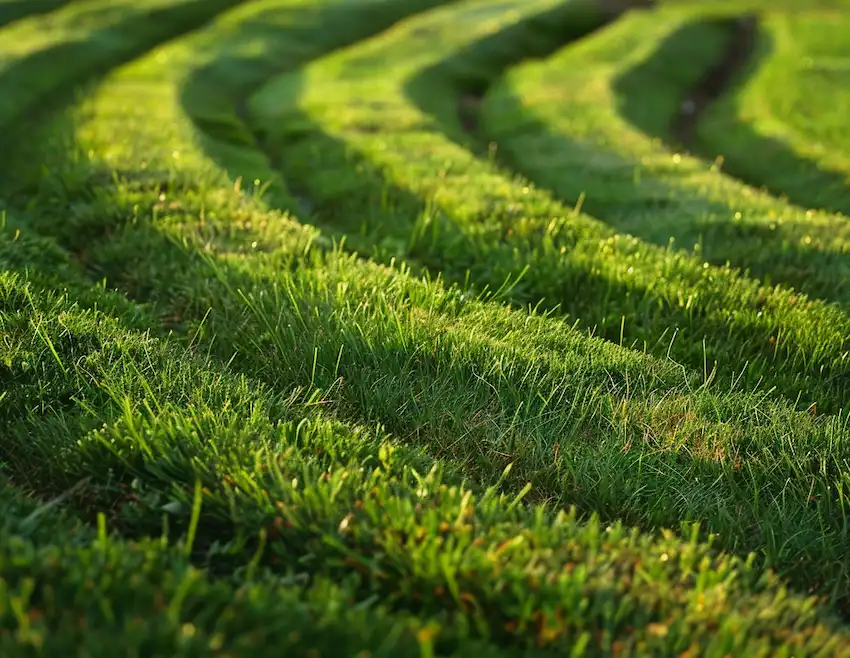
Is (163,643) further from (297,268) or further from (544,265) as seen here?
(544,265)

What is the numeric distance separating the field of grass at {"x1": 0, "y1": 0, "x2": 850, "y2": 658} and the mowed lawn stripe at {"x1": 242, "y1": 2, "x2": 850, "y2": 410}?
40 millimetres

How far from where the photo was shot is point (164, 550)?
9.12 feet

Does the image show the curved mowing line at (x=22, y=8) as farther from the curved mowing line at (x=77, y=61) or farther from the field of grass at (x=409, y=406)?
the field of grass at (x=409, y=406)

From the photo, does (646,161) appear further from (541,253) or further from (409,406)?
(409,406)

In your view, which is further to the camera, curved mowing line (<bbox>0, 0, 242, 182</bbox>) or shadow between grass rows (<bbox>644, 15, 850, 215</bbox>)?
curved mowing line (<bbox>0, 0, 242, 182</bbox>)

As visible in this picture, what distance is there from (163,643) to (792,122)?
18.7m

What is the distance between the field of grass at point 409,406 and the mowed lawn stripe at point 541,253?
0.13ft

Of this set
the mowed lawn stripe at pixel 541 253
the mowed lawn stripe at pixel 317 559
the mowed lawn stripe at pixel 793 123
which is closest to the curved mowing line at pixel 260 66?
the mowed lawn stripe at pixel 541 253

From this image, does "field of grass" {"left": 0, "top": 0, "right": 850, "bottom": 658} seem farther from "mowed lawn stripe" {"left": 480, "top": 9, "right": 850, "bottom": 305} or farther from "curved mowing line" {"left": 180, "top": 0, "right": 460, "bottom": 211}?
"curved mowing line" {"left": 180, "top": 0, "right": 460, "bottom": 211}

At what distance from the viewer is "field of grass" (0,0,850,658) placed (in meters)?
2.60

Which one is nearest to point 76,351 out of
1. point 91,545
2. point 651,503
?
point 91,545

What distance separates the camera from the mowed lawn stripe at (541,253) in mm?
5938

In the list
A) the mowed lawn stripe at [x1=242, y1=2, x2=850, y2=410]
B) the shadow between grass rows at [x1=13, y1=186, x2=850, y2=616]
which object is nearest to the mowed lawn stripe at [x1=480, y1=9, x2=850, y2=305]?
the mowed lawn stripe at [x1=242, y1=2, x2=850, y2=410]

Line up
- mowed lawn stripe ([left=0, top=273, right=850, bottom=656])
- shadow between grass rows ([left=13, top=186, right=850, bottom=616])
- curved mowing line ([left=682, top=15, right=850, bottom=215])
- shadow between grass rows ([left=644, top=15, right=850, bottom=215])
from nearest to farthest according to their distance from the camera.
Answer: mowed lawn stripe ([left=0, top=273, right=850, bottom=656]) < shadow between grass rows ([left=13, top=186, right=850, bottom=616]) < curved mowing line ([left=682, top=15, right=850, bottom=215]) < shadow between grass rows ([left=644, top=15, right=850, bottom=215])
